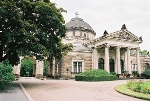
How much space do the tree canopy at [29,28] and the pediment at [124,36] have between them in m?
15.8

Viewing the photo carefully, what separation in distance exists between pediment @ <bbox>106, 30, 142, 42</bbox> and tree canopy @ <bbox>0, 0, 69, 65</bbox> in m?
15.8

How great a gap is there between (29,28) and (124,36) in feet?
74.0

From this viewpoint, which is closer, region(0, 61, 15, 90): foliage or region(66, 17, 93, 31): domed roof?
region(0, 61, 15, 90): foliage

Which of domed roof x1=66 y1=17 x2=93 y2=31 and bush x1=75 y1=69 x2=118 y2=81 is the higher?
domed roof x1=66 y1=17 x2=93 y2=31

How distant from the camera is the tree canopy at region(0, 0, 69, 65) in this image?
1608cm

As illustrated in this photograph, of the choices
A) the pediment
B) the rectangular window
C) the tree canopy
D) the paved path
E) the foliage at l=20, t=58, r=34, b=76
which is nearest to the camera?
the paved path

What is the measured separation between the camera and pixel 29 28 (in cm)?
1705

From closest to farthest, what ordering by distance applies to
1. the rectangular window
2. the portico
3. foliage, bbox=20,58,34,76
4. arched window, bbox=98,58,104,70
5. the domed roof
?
the portico, the rectangular window, arched window, bbox=98,58,104,70, the domed roof, foliage, bbox=20,58,34,76

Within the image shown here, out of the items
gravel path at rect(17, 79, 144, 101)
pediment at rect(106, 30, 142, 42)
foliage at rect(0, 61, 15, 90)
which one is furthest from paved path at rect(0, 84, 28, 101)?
pediment at rect(106, 30, 142, 42)

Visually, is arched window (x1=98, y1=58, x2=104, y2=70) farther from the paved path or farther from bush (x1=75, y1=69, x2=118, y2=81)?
the paved path

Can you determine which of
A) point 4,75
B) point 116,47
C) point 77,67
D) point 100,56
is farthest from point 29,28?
point 100,56

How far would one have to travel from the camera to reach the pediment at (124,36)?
33.6 metres

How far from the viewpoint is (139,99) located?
11.3 metres

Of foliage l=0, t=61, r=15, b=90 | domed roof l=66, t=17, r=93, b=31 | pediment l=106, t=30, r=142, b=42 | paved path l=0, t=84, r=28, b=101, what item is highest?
domed roof l=66, t=17, r=93, b=31
